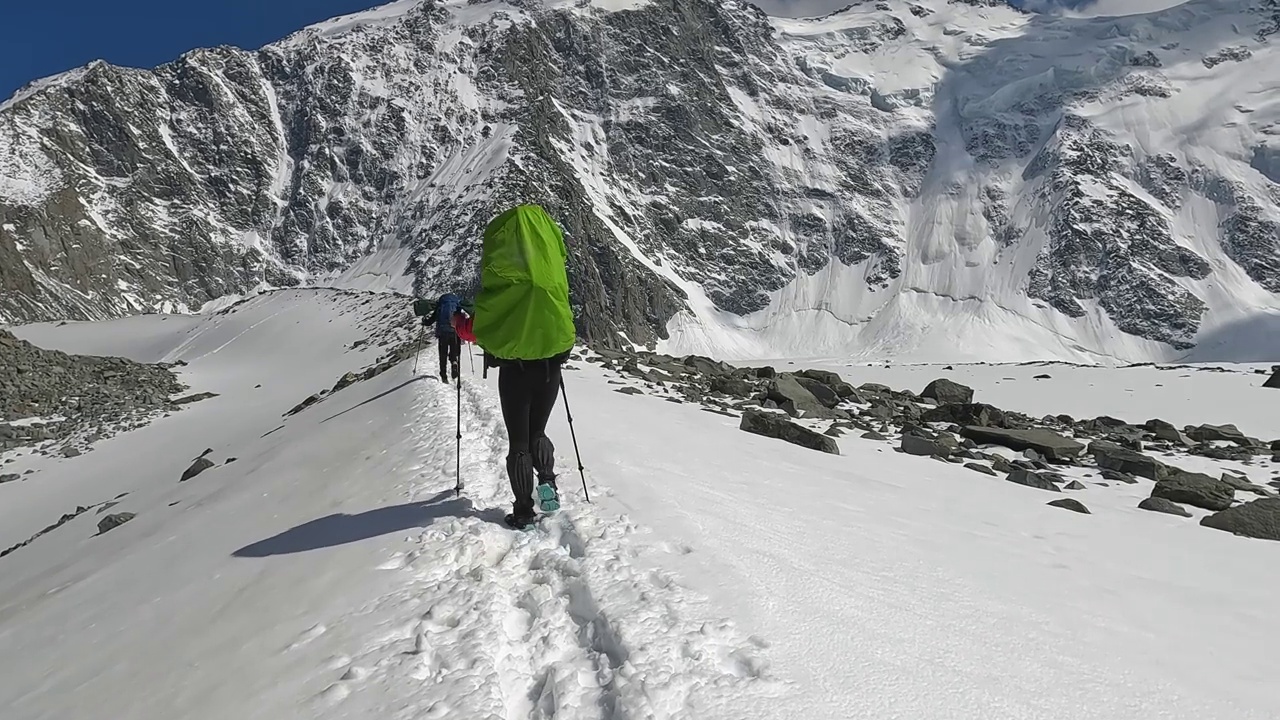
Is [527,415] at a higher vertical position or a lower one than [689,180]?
lower

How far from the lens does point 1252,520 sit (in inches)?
370

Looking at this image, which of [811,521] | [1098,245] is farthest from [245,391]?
[1098,245]

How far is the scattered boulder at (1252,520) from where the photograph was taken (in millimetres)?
9219

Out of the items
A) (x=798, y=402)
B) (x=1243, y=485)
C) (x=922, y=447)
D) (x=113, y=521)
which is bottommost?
(x=1243, y=485)

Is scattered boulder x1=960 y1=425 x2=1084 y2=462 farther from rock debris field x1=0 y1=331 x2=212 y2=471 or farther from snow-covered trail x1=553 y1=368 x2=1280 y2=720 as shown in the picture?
rock debris field x1=0 y1=331 x2=212 y2=471

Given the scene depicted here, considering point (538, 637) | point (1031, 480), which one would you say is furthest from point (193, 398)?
point (538, 637)

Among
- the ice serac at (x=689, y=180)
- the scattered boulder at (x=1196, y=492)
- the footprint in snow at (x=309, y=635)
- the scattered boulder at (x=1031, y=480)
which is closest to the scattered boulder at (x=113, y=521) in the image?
the footprint in snow at (x=309, y=635)

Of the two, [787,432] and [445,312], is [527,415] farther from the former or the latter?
[787,432]

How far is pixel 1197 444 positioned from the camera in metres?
18.5

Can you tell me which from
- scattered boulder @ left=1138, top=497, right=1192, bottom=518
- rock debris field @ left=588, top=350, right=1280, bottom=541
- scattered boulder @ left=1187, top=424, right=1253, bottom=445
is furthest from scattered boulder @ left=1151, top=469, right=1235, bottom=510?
scattered boulder @ left=1187, top=424, right=1253, bottom=445

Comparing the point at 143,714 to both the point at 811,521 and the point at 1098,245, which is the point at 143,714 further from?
the point at 1098,245

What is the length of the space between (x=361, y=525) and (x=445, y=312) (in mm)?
6775

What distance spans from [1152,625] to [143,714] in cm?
602

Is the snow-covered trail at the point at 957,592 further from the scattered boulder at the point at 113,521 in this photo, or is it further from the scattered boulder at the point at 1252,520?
the scattered boulder at the point at 113,521
